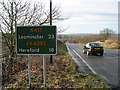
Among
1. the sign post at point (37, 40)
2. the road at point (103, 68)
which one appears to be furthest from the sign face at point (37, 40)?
the road at point (103, 68)

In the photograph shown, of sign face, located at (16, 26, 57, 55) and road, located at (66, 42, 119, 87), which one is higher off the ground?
sign face, located at (16, 26, 57, 55)

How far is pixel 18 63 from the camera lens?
10258 millimetres

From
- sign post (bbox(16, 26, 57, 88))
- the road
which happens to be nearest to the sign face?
sign post (bbox(16, 26, 57, 88))

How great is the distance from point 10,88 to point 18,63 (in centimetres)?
546

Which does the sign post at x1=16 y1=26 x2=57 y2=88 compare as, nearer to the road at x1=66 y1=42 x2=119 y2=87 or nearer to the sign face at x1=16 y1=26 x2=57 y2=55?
the sign face at x1=16 y1=26 x2=57 y2=55

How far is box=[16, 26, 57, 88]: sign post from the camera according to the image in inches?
198

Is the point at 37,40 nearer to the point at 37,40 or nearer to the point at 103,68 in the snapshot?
the point at 37,40

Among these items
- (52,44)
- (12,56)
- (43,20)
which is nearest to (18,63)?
(12,56)

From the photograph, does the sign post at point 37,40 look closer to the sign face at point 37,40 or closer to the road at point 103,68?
the sign face at point 37,40

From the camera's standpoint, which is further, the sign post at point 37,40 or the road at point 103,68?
the road at point 103,68

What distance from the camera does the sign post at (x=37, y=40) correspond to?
16.5 feet

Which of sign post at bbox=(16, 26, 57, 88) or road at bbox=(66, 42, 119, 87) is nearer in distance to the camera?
sign post at bbox=(16, 26, 57, 88)

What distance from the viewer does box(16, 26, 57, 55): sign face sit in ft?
16.5

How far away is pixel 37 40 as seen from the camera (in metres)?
5.09
